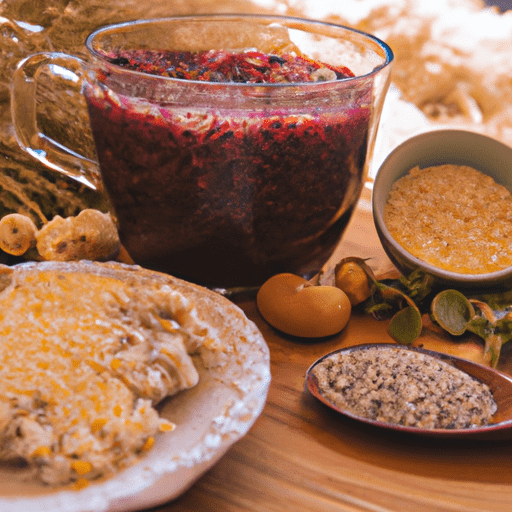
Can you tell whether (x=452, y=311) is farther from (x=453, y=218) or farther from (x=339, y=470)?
(x=339, y=470)

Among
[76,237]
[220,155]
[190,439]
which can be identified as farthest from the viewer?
[76,237]

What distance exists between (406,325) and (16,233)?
0.48 metres

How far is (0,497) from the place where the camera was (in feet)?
1.33

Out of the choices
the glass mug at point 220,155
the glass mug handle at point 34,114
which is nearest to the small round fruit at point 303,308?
the glass mug at point 220,155

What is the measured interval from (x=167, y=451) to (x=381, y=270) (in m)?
0.48

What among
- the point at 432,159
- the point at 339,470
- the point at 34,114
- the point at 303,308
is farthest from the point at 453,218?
the point at 34,114

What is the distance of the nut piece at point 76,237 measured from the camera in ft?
2.35

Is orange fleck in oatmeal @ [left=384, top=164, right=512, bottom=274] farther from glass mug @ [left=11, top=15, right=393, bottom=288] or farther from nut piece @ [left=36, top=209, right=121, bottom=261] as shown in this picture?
nut piece @ [left=36, top=209, right=121, bottom=261]

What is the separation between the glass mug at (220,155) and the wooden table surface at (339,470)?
0.20 m

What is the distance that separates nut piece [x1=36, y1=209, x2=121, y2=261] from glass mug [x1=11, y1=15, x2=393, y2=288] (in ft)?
0.09

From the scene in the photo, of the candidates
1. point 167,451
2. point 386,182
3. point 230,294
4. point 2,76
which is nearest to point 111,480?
point 167,451

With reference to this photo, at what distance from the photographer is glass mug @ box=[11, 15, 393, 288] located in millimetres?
604

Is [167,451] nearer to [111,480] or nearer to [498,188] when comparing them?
[111,480]

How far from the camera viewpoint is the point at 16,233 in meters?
0.73
